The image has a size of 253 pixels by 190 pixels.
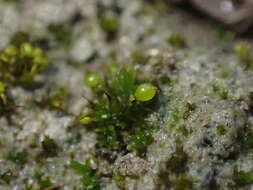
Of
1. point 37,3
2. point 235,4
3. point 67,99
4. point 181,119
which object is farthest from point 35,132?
point 235,4

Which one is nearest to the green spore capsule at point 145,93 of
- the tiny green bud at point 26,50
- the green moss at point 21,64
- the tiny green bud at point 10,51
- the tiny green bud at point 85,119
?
the tiny green bud at point 85,119

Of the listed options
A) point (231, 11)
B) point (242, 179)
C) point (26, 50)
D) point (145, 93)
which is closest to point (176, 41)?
point (231, 11)

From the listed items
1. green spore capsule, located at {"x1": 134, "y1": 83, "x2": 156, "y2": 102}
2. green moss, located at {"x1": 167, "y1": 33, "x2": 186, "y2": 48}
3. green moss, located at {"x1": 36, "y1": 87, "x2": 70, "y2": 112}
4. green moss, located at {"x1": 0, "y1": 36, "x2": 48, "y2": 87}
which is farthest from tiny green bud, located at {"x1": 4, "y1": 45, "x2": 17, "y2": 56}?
green moss, located at {"x1": 167, "y1": 33, "x2": 186, "y2": 48}

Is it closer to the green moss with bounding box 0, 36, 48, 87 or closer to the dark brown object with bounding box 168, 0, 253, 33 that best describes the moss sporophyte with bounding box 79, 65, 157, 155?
the green moss with bounding box 0, 36, 48, 87

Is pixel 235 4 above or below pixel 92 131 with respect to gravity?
above

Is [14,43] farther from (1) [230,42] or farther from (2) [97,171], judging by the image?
(1) [230,42]

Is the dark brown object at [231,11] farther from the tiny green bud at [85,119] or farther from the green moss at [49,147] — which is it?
the green moss at [49,147]
